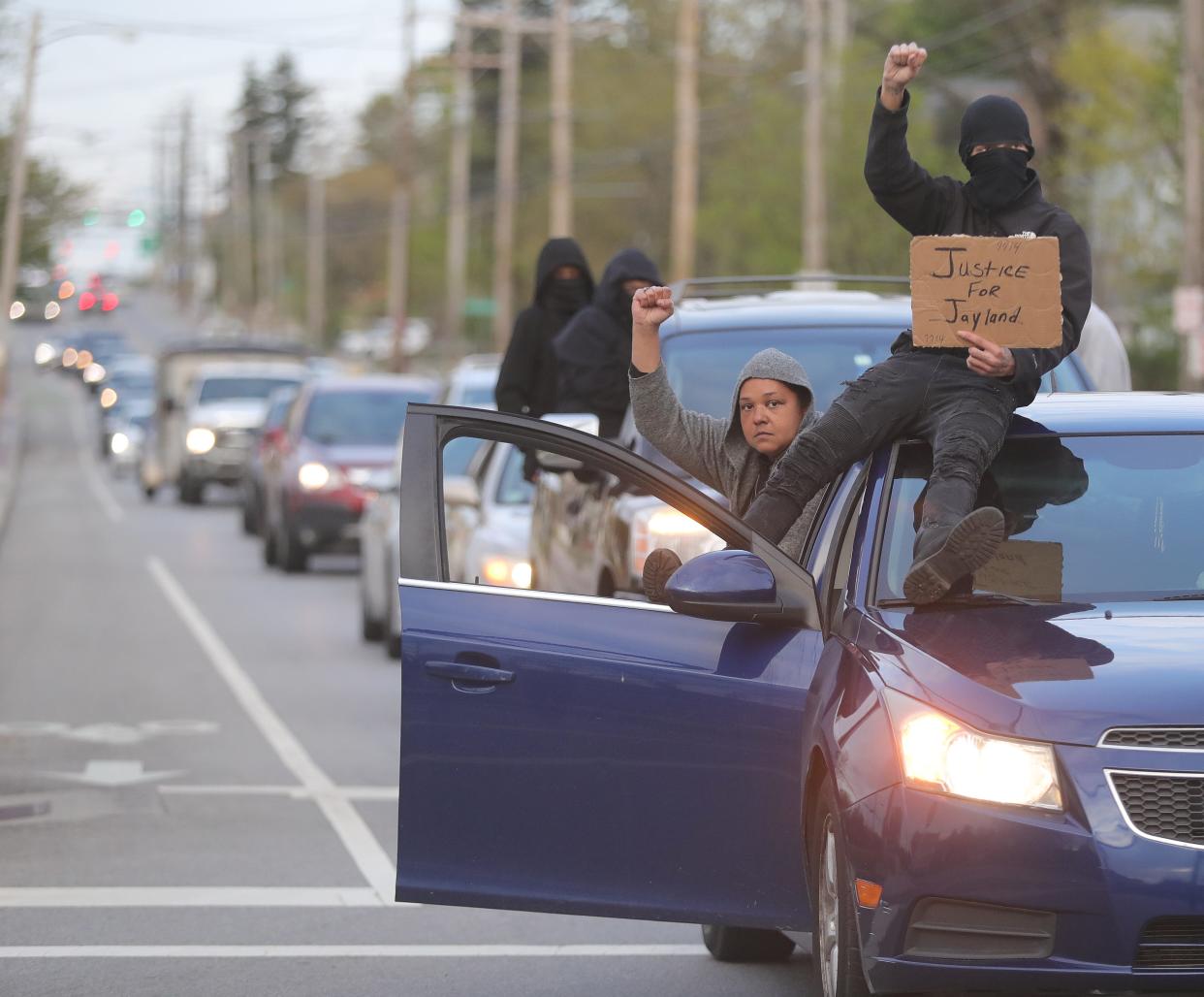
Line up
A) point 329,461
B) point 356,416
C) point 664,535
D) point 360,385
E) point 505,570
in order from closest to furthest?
1. point 664,535
2. point 505,570
3. point 329,461
4. point 356,416
5. point 360,385

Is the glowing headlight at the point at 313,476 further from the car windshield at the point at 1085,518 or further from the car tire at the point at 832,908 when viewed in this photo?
the car tire at the point at 832,908

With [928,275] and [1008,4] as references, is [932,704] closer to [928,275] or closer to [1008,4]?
[928,275]

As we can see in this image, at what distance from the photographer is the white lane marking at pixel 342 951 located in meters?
7.86

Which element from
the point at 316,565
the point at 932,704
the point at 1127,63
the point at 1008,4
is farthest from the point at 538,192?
the point at 932,704

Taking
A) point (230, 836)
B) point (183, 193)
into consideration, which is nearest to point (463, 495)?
point (230, 836)

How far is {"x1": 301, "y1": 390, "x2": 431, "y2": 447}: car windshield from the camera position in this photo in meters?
26.0

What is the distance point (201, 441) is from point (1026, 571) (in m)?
33.2

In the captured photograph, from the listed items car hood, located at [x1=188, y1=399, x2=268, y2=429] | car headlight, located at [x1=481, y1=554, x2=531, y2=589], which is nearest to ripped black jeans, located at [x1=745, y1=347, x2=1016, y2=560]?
car headlight, located at [x1=481, y1=554, x2=531, y2=589]

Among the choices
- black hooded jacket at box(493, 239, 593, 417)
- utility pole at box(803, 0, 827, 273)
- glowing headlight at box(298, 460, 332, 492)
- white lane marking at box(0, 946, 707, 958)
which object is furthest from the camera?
utility pole at box(803, 0, 827, 273)

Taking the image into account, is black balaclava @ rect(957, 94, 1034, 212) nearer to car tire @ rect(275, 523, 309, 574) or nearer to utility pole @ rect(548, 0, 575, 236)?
car tire @ rect(275, 523, 309, 574)

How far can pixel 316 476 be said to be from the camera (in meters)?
25.0

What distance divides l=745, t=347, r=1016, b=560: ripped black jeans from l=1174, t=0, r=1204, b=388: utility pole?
2396cm

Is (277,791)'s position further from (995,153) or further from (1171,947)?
(1171,947)

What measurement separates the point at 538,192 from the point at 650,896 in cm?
9593
